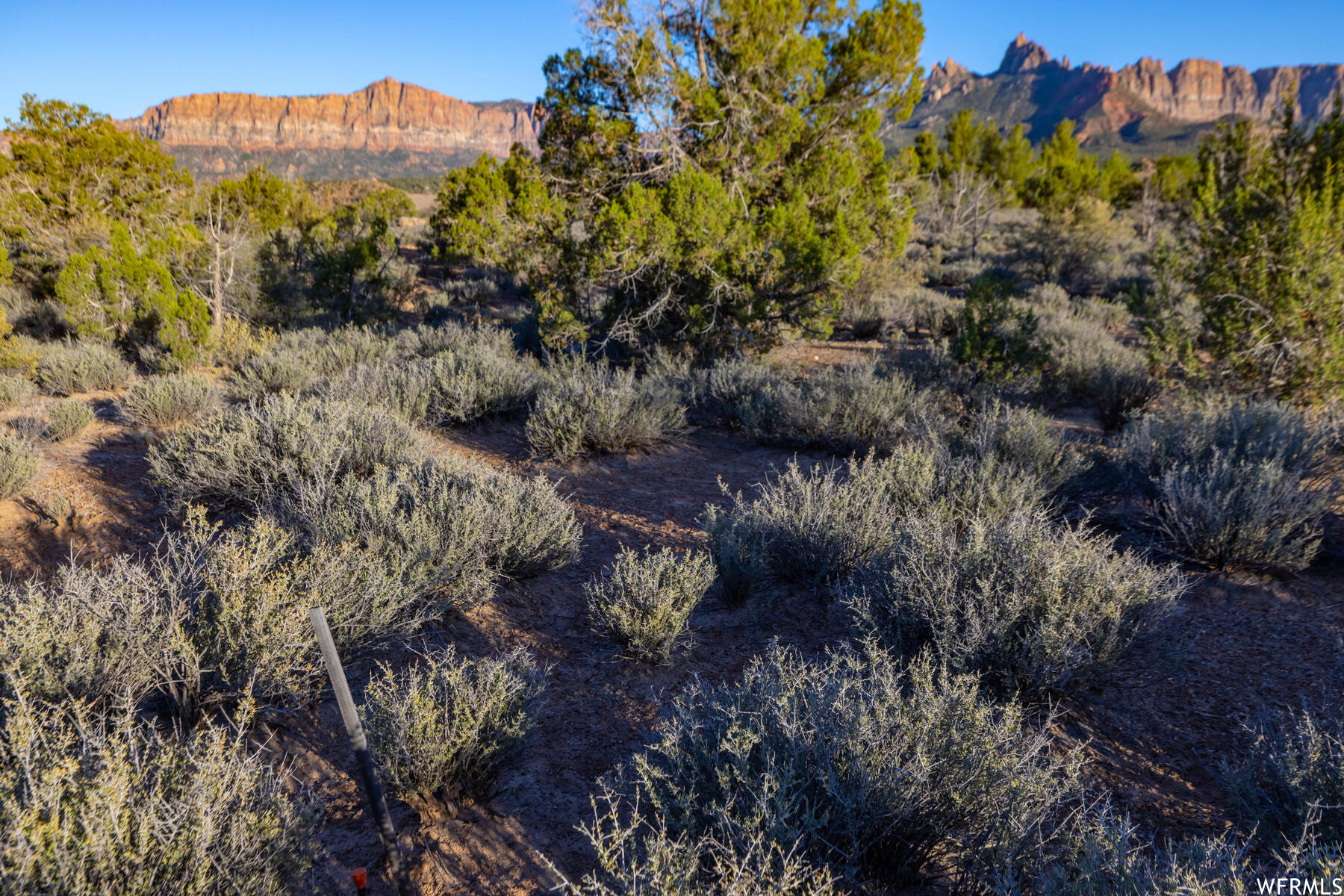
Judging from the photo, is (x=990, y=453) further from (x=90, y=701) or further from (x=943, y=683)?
(x=90, y=701)

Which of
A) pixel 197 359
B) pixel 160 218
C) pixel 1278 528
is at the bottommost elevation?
pixel 1278 528

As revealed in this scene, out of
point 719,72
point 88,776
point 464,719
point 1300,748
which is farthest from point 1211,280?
point 88,776

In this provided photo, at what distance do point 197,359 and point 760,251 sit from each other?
7601mm

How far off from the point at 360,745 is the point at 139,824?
1.95 feet

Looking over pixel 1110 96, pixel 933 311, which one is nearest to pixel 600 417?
pixel 933 311

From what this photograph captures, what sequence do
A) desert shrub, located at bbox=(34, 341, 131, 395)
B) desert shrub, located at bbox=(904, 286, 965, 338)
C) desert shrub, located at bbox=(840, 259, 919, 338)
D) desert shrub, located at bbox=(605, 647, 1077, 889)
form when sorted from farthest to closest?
desert shrub, located at bbox=(840, 259, 919, 338), desert shrub, located at bbox=(904, 286, 965, 338), desert shrub, located at bbox=(34, 341, 131, 395), desert shrub, located at bbox=(605, 647, 1077, 889)

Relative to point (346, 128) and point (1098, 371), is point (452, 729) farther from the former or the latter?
point (346, 128)

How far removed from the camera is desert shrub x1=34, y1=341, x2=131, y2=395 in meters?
7.30

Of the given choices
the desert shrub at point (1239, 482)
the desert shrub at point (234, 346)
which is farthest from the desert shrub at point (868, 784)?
the desert shrub at point (234, 346)

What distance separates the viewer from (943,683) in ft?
7.18

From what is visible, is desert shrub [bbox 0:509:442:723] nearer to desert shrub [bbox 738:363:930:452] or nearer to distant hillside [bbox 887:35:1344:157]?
desert shrub [bbox 738:363:930:452]

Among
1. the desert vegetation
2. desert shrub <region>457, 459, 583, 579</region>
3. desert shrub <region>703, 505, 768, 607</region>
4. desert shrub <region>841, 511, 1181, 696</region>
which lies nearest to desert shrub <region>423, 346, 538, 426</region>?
the desert vegetation

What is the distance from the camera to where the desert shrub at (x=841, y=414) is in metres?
6.05

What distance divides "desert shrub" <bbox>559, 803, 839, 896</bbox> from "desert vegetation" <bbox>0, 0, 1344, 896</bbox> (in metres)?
0.03
